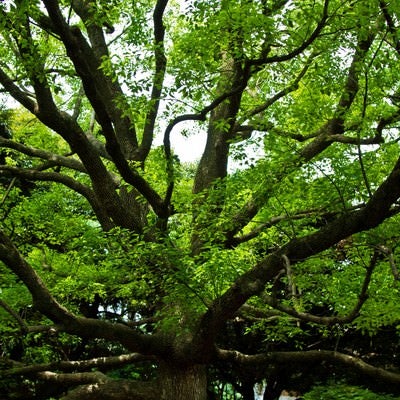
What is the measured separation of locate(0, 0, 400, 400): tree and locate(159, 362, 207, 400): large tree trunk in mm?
24

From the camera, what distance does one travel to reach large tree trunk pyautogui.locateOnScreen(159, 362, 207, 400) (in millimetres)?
8797

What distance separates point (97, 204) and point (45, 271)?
2367 mm

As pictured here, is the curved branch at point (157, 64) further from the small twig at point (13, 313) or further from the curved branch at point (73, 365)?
the curved branch at point (73, 365)

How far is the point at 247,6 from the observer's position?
6336 mm

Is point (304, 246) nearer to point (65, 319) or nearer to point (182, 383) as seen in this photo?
point (65, 319)

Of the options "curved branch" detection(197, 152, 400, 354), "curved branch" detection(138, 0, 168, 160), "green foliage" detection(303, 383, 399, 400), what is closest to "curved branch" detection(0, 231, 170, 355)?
"curved branch" detection(197, 152, 400, 354)

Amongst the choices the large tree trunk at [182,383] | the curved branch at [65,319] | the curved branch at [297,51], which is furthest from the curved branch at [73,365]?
the curved branch at [297,51]

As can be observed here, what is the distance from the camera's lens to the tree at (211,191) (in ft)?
21.4

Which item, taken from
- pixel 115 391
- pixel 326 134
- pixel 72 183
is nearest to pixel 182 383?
pixel 115 391

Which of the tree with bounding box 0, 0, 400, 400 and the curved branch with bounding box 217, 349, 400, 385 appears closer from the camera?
the tree with bounding box 0, 0, 400, 400

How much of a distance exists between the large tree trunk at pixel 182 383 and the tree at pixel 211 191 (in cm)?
2

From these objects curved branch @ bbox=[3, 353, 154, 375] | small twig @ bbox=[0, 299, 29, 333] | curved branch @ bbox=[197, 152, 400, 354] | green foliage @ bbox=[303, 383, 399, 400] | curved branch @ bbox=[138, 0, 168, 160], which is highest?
curved branch @ bbox=[138, 0, 168, 160]

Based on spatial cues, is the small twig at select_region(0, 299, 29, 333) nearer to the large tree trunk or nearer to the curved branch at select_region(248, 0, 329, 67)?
the large tree trunk

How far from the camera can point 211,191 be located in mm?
7293
